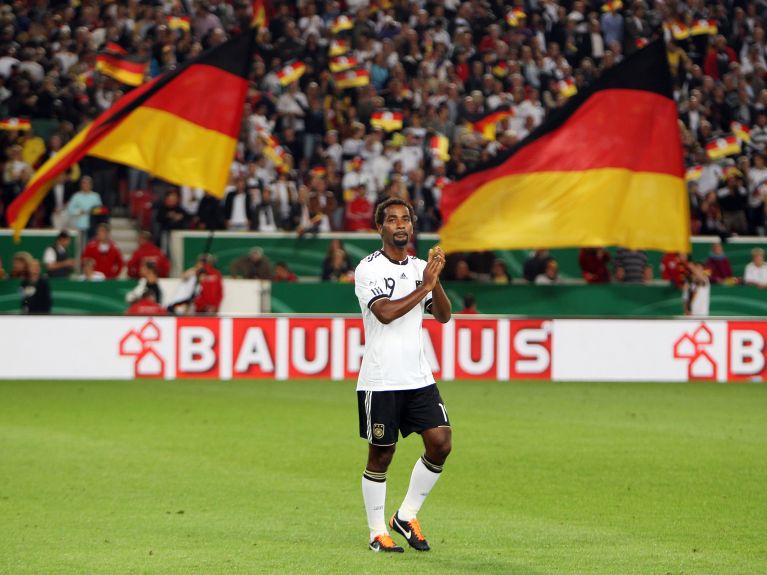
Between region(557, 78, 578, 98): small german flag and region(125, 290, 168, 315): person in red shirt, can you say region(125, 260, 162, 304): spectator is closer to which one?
region(125, 290, 168, 315): person in red shirt

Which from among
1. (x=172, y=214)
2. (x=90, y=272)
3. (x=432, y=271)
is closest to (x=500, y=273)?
(x=172, y=214)

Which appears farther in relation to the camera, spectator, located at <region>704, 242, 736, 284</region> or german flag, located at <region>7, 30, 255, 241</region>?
spectator, located at <region>704, 242, 736, 284</region>

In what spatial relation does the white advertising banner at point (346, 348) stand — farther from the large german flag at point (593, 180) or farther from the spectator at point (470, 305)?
the large german flag at point (593, 180)

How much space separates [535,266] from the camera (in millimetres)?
25172

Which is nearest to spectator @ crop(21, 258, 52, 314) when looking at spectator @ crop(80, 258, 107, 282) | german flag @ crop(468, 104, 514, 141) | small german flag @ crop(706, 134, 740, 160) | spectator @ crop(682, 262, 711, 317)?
spectator @ crop(80, 258, 107, 282)

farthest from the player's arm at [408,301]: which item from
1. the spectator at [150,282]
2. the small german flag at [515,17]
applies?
the small german flag at [515,17]

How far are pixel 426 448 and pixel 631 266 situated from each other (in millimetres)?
17208

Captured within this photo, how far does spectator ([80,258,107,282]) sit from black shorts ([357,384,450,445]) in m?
16.7

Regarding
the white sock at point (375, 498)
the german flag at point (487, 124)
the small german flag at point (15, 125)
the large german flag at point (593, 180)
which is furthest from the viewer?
the german flag at point (487, 124)

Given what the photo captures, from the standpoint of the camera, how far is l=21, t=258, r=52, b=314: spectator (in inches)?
898

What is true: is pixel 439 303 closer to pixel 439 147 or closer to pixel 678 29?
pixel 439 147

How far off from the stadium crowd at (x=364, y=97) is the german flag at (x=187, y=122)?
565 cm

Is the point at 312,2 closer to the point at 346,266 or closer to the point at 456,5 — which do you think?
the point at 456,5

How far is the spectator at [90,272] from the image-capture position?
24.4m
